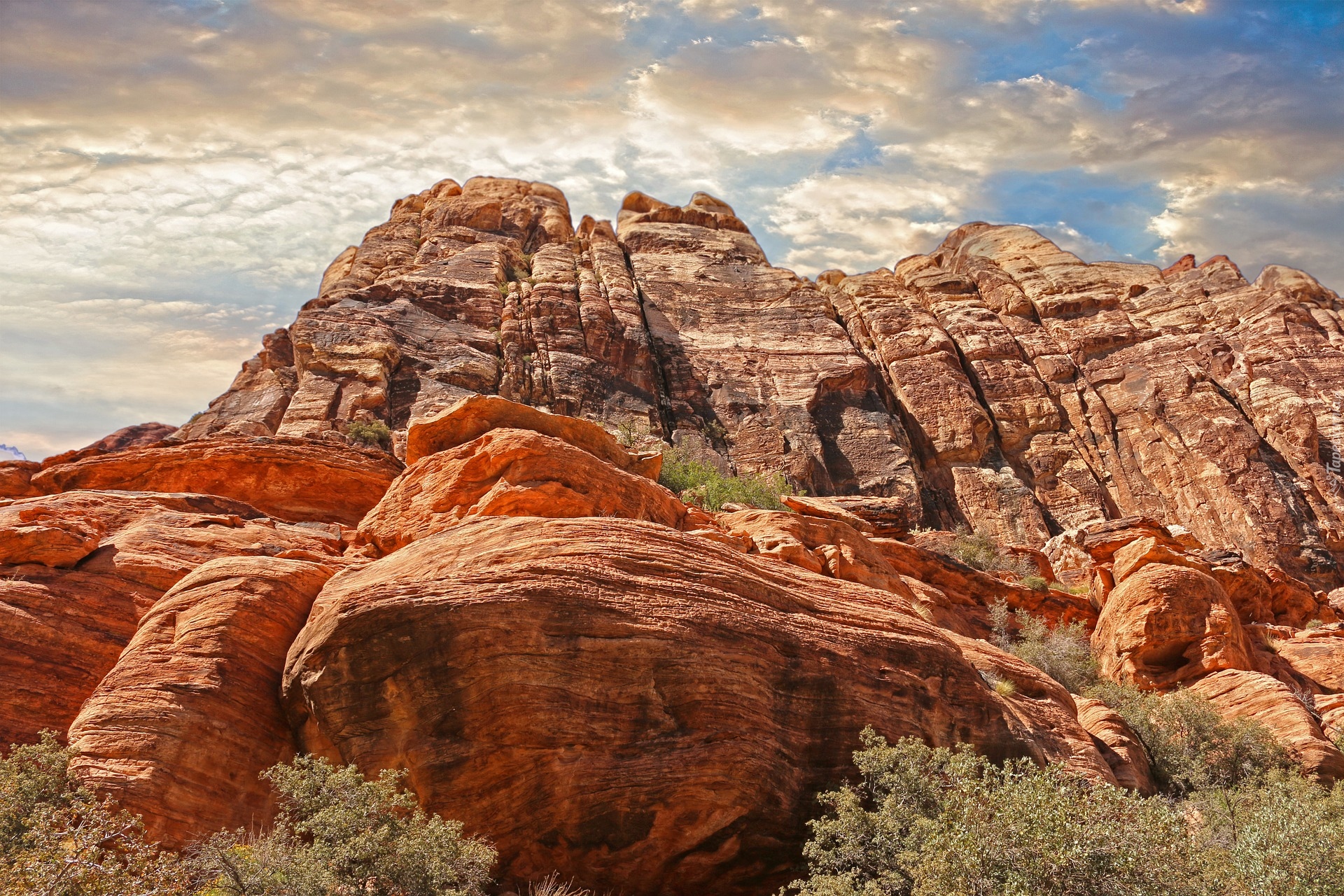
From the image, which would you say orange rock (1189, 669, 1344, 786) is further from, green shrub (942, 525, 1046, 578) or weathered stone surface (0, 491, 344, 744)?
weathered stone surface (0, 491, 344, 744)

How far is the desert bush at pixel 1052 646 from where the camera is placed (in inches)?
1097

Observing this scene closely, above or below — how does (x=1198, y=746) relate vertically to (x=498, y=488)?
below

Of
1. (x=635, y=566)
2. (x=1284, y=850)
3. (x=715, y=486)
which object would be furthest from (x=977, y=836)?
(x=715, y=486)

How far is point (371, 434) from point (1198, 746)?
34.7 m

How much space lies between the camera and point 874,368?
6381 cm

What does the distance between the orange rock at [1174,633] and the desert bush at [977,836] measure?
624 inches

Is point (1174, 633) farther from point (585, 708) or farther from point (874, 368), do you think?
point (874, 368)

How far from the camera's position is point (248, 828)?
45.0 feet

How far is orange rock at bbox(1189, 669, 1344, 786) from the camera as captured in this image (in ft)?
74.3

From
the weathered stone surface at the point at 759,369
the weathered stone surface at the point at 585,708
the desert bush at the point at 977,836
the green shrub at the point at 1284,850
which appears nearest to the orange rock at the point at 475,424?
the weathered stone surface at the point at 585,708

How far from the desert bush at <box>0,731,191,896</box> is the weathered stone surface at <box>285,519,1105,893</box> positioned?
2764 mm

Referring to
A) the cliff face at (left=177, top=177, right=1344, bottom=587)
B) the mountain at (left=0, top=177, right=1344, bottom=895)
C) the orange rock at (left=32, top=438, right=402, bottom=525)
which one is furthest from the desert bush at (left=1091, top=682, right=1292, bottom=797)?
the cliff face at (left=177, top=177, right=1344, bottom=587)

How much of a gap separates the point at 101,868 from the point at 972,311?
214 ft

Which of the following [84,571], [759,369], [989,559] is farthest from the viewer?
[759,369]
